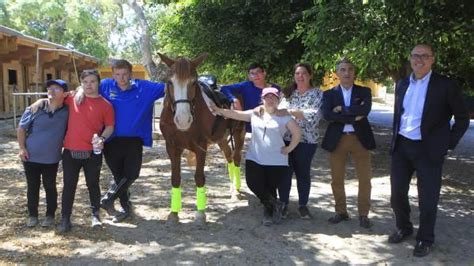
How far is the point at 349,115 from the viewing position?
4.84 metres

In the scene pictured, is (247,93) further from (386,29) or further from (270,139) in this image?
(386,29)

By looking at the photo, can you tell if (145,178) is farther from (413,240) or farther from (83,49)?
(83,49)

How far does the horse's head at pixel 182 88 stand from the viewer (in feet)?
14.8

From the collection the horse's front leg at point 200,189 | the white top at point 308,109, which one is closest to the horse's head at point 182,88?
the horse's front leg at point 200,189

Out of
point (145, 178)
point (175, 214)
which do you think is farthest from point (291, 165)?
point (145, 178)

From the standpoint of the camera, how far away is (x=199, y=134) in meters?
5.28

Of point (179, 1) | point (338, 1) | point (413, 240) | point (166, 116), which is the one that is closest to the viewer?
point (413, 240)

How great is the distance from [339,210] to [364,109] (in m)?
1.22

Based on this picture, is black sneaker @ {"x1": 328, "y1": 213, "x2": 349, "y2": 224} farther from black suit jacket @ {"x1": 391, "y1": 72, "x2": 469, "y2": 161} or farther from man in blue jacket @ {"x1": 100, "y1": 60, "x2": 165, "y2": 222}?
man in blue jacket @ {"x1": 100, "y1": 60, "x2": 165, "y2": 222}

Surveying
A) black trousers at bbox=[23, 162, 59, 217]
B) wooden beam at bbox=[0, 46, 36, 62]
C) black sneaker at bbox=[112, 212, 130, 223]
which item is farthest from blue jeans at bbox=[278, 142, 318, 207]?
wooden beam at bbox=[0, 46, 36, 62]

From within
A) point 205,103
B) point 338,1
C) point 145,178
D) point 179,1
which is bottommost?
A: point 145,178

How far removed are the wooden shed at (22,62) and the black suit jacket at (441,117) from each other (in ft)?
40.2

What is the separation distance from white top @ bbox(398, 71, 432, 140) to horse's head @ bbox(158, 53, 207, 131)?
2.00m

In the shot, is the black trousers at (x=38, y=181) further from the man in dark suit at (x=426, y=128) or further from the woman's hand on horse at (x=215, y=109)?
the man in dark suit at (x=426, y=128)
